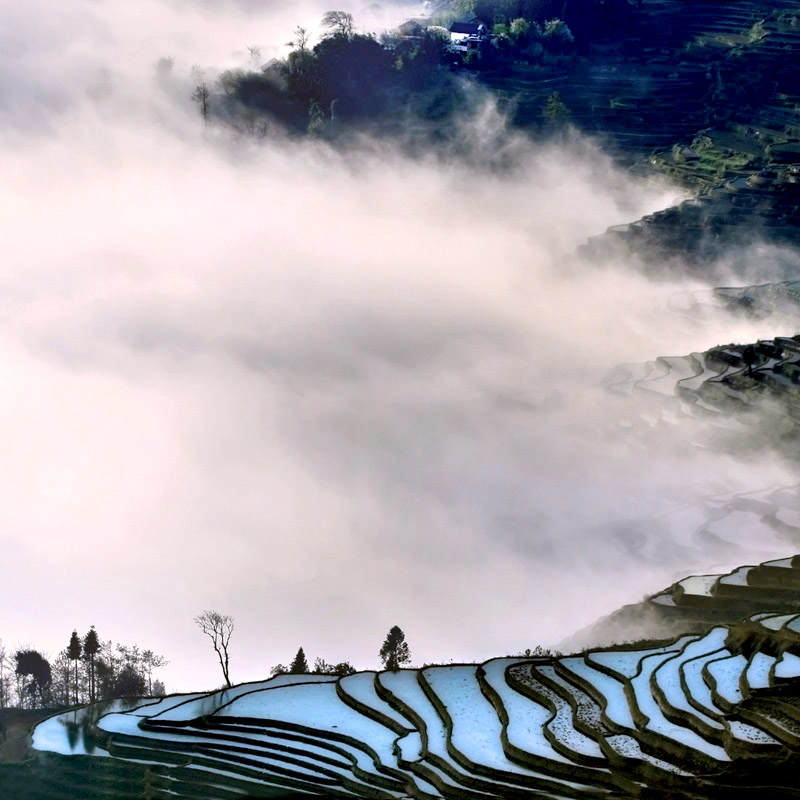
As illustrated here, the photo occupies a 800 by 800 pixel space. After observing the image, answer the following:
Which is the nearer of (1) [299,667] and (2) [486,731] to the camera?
(2) [486,731]

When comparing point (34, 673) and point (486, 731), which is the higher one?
point (34, 673)

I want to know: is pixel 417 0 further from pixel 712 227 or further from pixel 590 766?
pixel 590 766

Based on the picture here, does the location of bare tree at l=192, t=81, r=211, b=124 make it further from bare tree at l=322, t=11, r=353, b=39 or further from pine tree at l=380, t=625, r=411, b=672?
pine tree at l=380, t=625, r=411, b=672

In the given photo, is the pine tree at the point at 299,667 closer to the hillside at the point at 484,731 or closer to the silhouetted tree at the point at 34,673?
the hillside at the point at 484,731

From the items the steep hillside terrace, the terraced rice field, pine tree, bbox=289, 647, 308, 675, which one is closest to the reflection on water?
the terraced rice field

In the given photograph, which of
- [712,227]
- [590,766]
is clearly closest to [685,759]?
[590,766]

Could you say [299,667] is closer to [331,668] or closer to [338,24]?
[331,668]

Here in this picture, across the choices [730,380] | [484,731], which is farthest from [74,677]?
[730,380]
